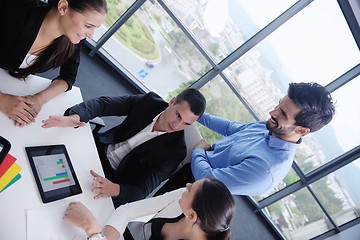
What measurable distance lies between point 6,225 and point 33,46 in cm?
89

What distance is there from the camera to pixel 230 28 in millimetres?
3461

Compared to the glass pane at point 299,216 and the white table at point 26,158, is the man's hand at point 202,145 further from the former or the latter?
the glass pane at point 299,216

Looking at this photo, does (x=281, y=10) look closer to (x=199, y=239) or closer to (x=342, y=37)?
(x=342, y=37)

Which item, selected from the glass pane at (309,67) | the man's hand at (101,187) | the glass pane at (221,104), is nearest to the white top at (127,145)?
the man's hand at (101,187)

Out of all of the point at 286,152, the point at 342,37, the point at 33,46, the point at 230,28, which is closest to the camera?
the point at 33,46

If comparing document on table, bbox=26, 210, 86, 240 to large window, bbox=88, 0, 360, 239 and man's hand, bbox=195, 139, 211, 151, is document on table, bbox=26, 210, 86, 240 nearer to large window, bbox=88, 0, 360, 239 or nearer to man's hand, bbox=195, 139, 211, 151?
man's hand, bbox=195, 139, 211, 151

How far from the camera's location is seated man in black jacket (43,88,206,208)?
1.96 meters

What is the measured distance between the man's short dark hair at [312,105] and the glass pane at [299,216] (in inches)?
84.8

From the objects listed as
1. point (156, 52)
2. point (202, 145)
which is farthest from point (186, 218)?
point (156, 52)

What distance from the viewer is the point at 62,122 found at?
1.67 metres

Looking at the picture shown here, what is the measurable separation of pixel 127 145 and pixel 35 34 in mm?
832

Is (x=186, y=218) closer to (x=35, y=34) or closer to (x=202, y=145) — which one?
(x=202, y=145)

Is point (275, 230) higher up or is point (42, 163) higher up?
point (42, 163)

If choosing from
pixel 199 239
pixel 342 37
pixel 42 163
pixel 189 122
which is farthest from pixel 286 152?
pixel 342 37
